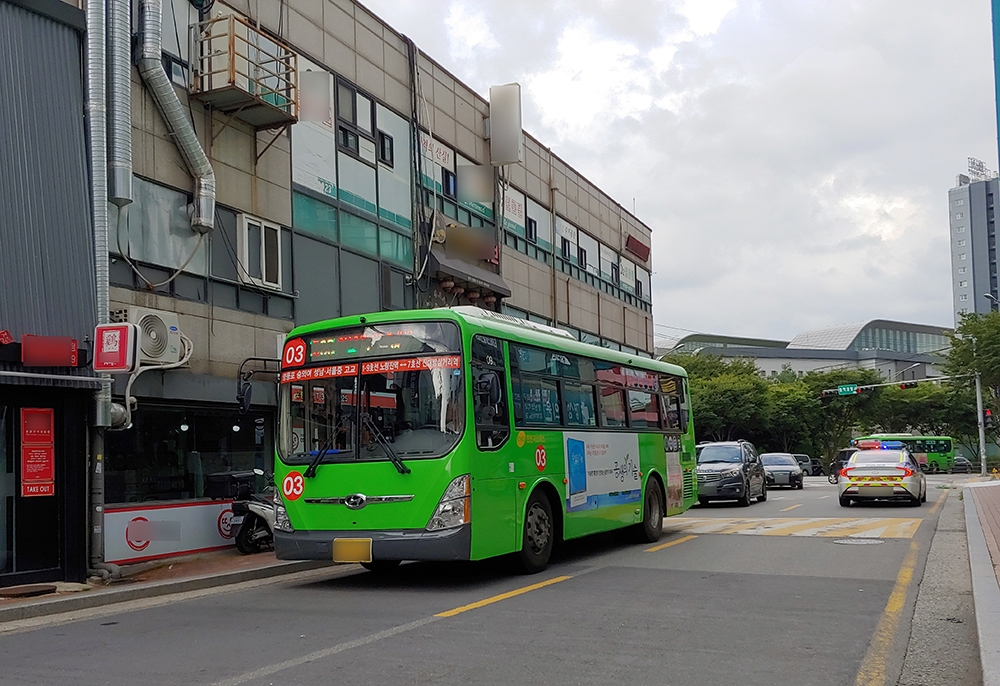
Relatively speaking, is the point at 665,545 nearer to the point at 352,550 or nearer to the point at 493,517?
the point at 493,517

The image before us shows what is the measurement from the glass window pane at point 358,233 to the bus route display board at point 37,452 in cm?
805

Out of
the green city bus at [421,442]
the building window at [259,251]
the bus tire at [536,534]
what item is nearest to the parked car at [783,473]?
the building window at [259,251]

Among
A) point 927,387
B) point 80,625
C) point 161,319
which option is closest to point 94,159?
point 161,319

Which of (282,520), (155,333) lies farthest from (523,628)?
(155,333)

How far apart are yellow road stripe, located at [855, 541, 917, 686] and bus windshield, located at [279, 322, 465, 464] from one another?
4.48m

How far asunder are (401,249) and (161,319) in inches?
309

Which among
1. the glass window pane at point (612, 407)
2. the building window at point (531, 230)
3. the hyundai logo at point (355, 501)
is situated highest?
A: the building window at point (531, 230)

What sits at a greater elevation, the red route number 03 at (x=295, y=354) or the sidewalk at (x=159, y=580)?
the red route number 03 at (x=295, y=354)

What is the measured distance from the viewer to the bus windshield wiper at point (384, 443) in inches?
409

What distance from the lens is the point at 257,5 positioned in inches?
671

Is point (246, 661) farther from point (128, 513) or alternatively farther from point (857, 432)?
point (857, 432)

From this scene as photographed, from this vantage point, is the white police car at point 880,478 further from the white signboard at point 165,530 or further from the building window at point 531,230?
the white signboard at point 165,530

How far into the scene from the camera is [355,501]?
34.7 ft

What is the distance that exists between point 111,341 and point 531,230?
56.7 ft
